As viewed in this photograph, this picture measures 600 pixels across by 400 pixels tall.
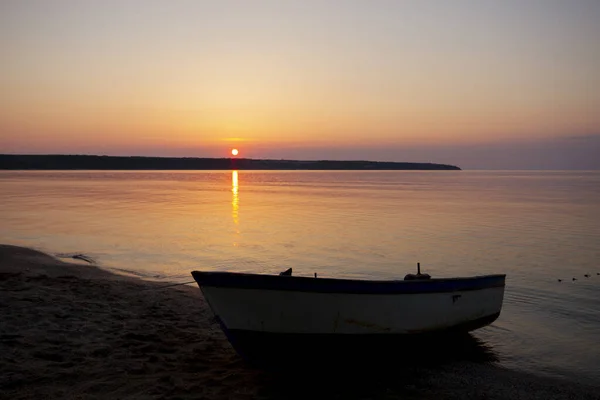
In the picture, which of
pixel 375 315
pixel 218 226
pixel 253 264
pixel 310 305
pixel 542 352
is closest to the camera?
pixel 310 305

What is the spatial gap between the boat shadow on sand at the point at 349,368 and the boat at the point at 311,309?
0.14 metres

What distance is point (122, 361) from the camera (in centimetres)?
885

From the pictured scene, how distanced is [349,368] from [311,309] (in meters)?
1.65

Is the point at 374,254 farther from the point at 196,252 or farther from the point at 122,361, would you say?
the point at 122,361

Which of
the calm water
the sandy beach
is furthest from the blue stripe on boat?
the calm water

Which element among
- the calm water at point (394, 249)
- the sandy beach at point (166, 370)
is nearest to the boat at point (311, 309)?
the sandy beach at point (166, 370)

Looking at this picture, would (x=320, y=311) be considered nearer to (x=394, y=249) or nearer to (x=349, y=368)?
(x=349, y=368)

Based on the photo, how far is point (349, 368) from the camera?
9.18m

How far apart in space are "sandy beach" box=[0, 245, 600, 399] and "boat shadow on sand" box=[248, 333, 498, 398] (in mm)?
21

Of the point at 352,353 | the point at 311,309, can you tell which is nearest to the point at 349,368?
the point at 352,353

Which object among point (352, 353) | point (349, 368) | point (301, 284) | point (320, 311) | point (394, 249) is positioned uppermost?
point (301, 284)

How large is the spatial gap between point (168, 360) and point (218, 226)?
2432 cm

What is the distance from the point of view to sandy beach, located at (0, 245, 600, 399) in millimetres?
7922

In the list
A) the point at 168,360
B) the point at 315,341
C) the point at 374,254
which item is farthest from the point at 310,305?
the point at 374,254
